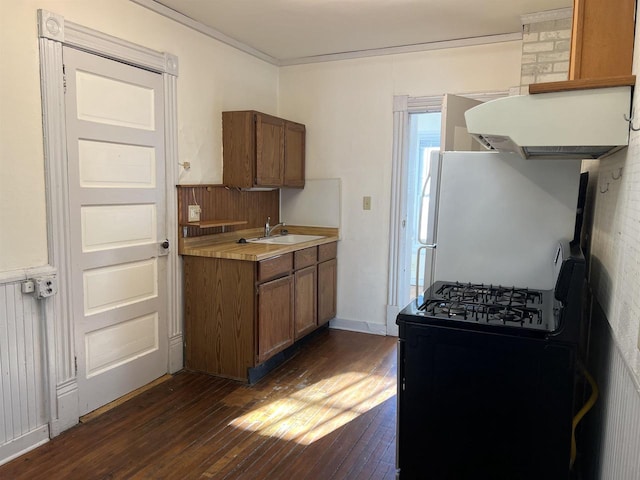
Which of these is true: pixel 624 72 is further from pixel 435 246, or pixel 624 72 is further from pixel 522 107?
pixel 435 246

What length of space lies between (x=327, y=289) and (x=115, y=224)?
6.51ft

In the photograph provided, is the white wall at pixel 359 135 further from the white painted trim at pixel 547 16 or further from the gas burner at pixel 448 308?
the gas burner at pixel 448 308

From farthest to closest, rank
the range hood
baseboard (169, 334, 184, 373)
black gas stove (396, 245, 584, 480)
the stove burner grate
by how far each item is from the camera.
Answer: baseboard (169, 334, 184, 373) → the stove burner grate → black gas stove (396, 245, 584, 480) → the range hood

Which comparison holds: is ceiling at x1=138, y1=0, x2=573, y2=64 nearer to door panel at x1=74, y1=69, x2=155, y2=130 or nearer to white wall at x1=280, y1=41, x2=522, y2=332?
white wall at x1=280, y1=41, x2=522, y2=332

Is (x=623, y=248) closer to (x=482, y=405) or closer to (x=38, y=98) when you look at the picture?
(x=482, y=405)

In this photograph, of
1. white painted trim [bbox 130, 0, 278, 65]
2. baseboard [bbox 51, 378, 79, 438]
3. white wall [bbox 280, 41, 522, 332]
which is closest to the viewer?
baseboard [bbox 51, 378, 79, 438]

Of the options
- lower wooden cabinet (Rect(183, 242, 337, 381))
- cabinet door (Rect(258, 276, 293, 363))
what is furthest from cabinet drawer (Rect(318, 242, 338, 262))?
cabinet door (Rect(258, 276, 293, 363))

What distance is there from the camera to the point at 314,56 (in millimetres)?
4320

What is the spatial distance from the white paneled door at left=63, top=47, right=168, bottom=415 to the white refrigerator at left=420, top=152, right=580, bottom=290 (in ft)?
6.06

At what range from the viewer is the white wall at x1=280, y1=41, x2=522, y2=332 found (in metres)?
4.06

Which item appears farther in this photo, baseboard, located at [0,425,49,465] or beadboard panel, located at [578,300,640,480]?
baseboard, located at [0,425,49,465]

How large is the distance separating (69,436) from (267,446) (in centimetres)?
107

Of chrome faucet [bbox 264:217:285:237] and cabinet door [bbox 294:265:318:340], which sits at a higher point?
chrome faucet [bbox 264:217:285:237]

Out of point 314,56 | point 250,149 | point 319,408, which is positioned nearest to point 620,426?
point 319,408
